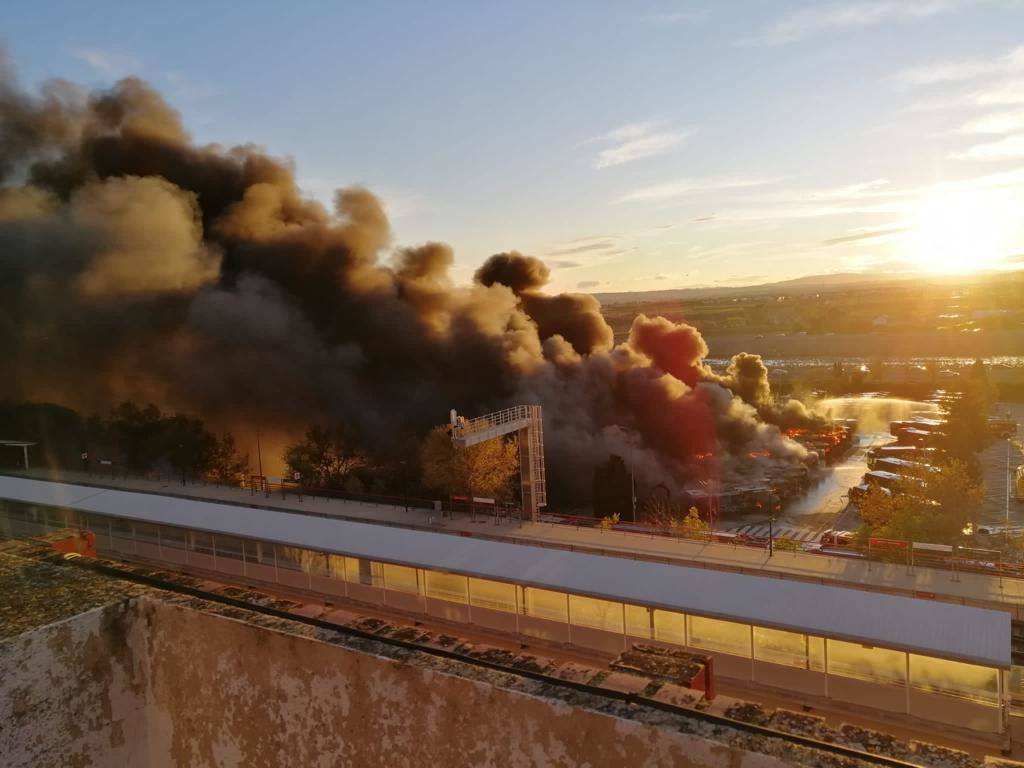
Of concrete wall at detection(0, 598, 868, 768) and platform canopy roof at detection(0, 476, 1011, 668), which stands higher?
concrete wall at detection(0, 598, 868, 768)

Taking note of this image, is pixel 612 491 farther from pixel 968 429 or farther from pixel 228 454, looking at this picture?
pixel 968 429

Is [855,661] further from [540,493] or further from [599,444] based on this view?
[599,444]

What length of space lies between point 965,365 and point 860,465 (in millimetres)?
38759

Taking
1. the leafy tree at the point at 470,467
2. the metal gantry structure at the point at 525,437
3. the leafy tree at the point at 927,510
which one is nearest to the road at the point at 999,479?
the leafy tree at the point at 927,510

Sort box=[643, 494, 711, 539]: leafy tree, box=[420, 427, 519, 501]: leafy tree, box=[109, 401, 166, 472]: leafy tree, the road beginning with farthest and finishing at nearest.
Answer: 1. box=[109, 401, 166, 472]: leafy tree
2. the road
3. box=[420, 427, 519, 501]: leafy tree
4. box=[643, 494, 711, 539]: leafy tree

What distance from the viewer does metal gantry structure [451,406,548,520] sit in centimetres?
1856

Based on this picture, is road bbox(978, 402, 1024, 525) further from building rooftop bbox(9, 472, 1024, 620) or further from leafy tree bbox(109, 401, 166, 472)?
leafy tree bbox(109, 401, 166, 472)

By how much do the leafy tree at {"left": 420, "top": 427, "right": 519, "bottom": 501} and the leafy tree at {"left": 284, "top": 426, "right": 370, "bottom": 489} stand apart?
4.33 m

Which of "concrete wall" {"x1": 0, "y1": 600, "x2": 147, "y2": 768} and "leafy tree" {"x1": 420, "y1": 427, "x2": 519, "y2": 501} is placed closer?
"concrete wall" {"x1": 0, "y1": 600, "x2": 147, "y2": 768}

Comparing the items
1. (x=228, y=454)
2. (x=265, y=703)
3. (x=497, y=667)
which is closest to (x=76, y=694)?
(x=265, y=703)

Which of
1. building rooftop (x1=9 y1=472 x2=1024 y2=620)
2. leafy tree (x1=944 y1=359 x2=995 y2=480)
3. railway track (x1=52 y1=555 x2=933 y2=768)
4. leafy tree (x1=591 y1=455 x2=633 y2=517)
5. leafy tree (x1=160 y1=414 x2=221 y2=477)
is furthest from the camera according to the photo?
leafy tree (x1=944 y1=359 x2=995 y2=480)

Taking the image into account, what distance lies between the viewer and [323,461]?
2689cm

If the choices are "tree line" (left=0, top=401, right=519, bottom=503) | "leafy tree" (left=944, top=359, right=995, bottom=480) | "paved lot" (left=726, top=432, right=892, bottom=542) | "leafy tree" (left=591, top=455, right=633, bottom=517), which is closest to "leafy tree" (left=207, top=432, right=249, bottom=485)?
"tree line" (left=0, top=401, right=519, bottom=503)

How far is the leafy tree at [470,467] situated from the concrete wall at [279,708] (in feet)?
66.7
